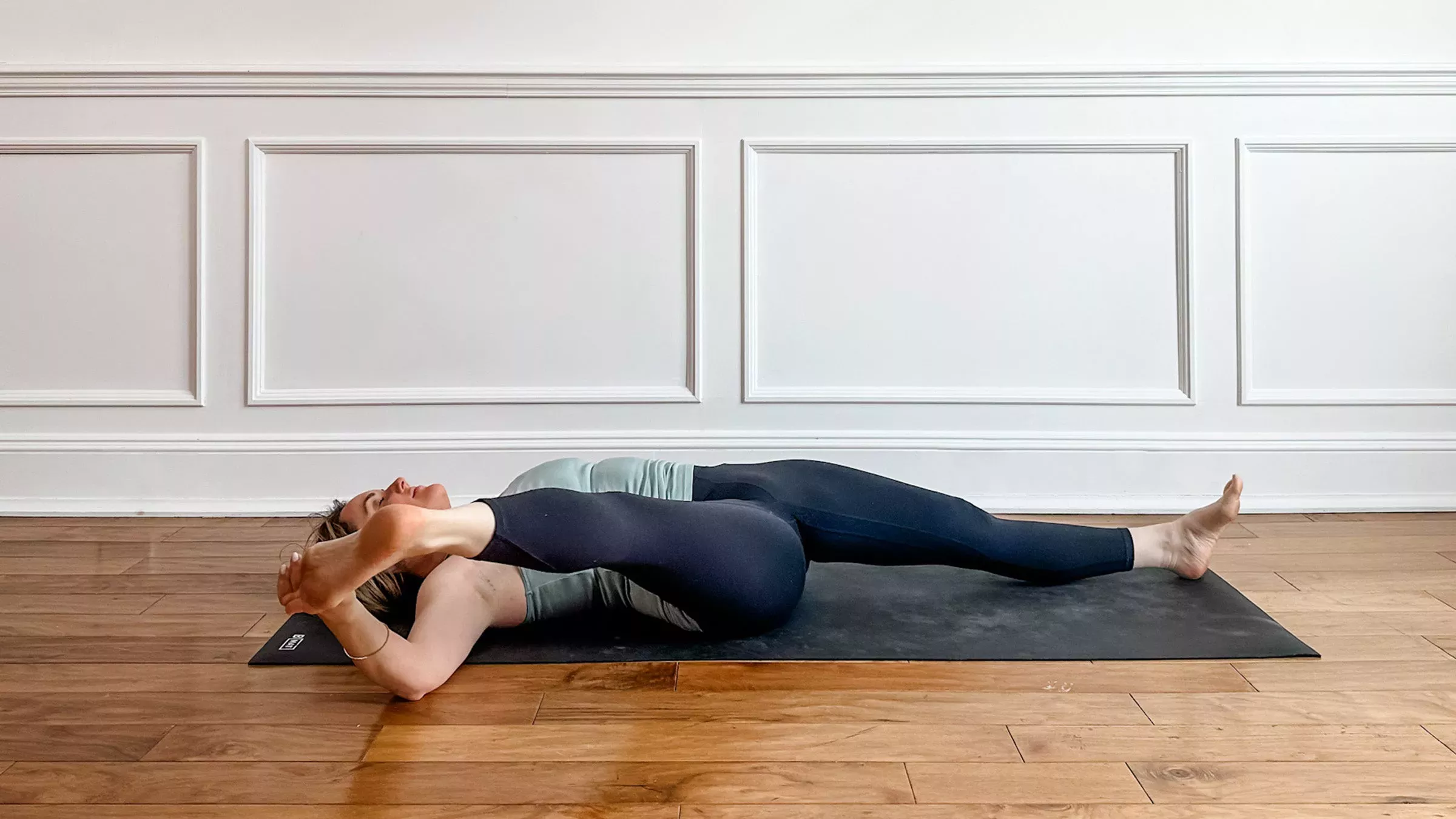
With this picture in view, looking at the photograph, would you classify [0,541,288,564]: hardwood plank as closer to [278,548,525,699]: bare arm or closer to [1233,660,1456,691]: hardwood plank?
[278,548,525,699]: bare arm

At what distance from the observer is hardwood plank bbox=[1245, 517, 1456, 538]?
2.31 metres

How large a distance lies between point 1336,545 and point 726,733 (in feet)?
5.40

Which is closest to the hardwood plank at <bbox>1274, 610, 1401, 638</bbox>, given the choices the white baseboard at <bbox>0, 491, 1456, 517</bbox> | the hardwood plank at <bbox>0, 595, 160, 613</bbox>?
the white baseboard at <bbox>0, 491, 1456, 517</bbox>

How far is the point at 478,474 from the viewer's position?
2578 mm

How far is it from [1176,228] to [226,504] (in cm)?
249

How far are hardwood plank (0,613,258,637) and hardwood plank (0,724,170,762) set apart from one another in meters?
0.36

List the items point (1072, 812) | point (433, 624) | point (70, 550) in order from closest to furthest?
1. point (1072, 812)
2. point (433, 624)
3. point (70, 550)

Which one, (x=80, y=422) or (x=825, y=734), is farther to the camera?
(x=80, y=422)

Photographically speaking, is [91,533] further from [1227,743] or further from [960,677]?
[1227,743]

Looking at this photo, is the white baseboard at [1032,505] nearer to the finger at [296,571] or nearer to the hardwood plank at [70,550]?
the hardwood plank at [70,550]

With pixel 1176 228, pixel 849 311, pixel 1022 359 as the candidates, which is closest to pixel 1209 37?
pixel 1176 228

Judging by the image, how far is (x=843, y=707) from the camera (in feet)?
4.38

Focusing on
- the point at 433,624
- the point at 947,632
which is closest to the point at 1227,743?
the point at 947,632

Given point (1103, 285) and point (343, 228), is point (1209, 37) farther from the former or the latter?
point (343, 228)
